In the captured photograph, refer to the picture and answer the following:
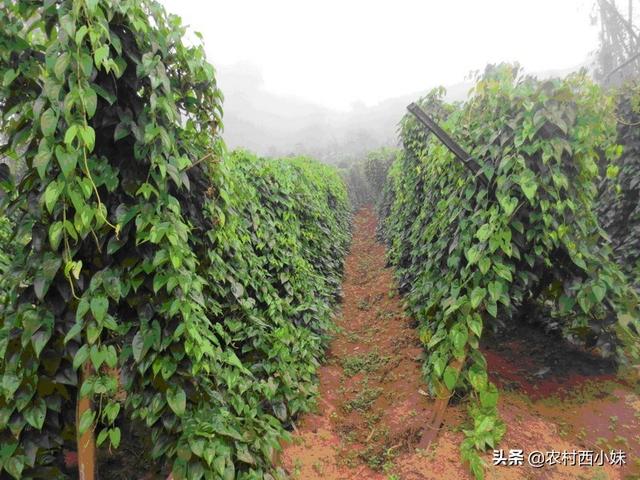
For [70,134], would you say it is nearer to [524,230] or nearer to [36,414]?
[36,414]

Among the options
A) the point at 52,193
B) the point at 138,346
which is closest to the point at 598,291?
the point at 138,346

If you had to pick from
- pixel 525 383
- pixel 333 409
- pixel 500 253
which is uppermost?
pixel 500 253

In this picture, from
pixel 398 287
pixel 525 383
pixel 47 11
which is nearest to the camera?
pixel 47 11

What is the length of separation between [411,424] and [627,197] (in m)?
5.34

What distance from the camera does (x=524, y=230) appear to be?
319 cm

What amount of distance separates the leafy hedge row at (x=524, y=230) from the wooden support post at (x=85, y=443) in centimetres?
266

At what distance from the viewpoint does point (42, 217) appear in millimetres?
1827

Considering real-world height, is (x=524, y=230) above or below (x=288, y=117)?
below

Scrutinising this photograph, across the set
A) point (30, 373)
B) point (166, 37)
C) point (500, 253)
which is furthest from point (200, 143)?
point (500, 253)

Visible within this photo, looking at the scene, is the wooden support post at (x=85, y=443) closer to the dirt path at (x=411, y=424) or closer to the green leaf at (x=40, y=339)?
the green leaf at (x=40, y=339)

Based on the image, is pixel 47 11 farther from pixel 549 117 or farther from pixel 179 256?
pixel 549 117

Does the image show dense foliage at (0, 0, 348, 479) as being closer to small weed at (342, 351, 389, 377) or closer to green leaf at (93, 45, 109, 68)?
green leaf at (93, 45, 109, 68)

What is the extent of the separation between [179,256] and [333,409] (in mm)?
2887

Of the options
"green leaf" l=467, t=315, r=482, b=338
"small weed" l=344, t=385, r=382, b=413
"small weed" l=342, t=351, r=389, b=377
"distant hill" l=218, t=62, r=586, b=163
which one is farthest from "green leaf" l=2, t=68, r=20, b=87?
"distant hill" l=218, t=62, r=586, b=163
